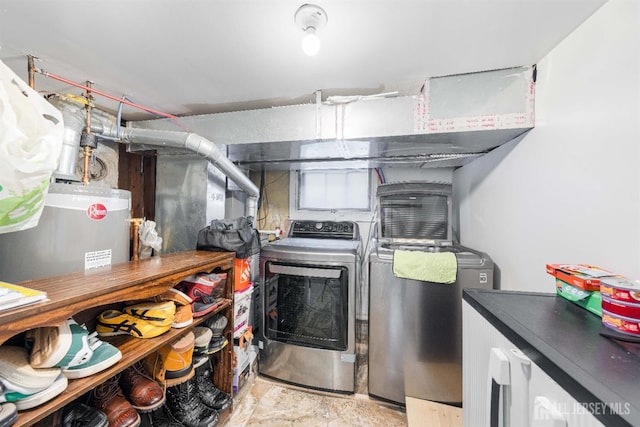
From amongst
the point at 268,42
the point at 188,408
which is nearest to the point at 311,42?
the point at 268,42

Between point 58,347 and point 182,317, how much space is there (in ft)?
1.52

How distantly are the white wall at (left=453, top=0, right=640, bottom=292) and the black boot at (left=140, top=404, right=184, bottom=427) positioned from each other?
6.65ft

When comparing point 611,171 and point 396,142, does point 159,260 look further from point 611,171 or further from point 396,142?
point 611,171

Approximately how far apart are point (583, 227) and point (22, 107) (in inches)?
76.8

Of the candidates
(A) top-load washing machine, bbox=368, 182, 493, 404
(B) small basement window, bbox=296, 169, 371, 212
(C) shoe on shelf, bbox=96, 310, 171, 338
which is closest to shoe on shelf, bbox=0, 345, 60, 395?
(C) shoe on shelf, bbox=96, 310, 171, 338

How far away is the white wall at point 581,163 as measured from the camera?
30.3 inches

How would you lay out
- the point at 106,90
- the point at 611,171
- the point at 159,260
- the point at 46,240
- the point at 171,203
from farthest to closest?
the point at 171,203 → the point at 106,90 → the point at 159,260 → the point at 46,240 → the point at 611,171

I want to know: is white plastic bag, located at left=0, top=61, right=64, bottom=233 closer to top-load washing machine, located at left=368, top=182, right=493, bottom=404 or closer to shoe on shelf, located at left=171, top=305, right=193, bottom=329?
shoe on shelf, located at left=171, top=305, right=193, bottom=329

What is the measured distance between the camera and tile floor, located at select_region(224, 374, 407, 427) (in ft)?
4.92

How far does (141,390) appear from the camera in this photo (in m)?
1.04

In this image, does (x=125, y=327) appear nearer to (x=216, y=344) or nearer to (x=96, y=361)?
(x=96, y=361)

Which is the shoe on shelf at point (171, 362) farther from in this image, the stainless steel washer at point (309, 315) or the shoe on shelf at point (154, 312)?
the stainless steel washer at point (309, 315)

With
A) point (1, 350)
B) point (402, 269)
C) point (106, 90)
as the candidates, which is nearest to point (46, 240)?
point (1, 350)

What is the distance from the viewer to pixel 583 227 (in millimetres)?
939
